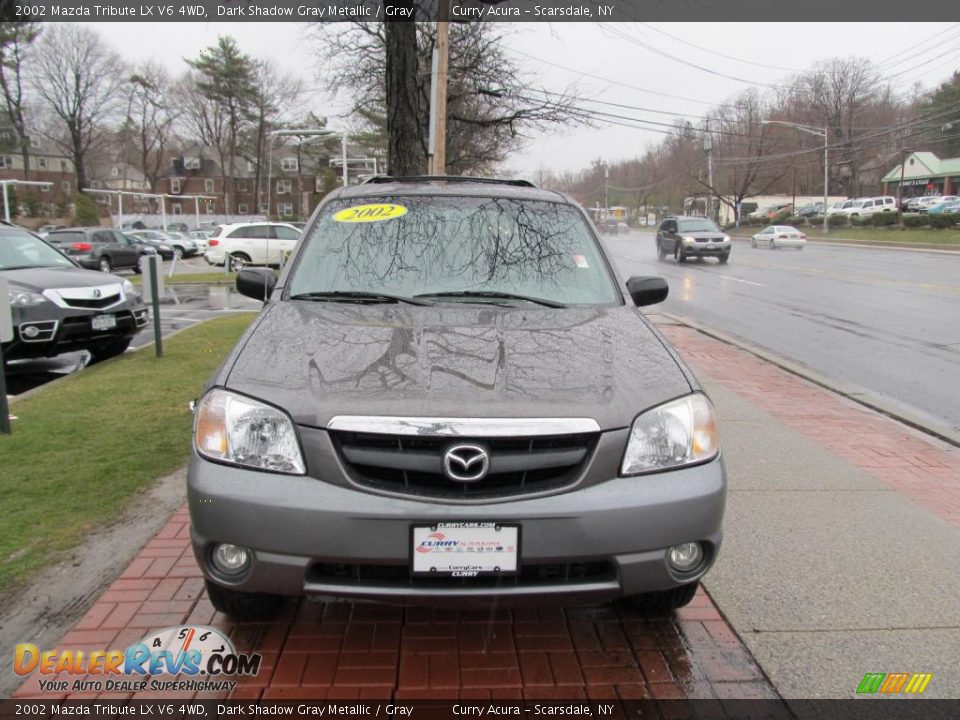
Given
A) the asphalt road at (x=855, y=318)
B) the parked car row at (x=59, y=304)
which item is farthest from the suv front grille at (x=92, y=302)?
the asphalt road at (x=855, y=318)

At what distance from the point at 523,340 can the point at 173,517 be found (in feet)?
7.55

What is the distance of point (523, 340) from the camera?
2734 millimetres

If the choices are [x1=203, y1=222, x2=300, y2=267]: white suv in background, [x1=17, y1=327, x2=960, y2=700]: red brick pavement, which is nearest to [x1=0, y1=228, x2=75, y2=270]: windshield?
[x1=17, y1=327, x2=960, y2=700]: red brick pavement

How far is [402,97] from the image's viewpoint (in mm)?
9992

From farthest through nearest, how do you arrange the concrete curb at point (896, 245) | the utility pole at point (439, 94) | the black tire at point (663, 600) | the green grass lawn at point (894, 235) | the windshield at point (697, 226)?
the green grass lawn at point (894, 235) → the concrete curb at point (896, 245) → the windshield at point (697, 226) → the utility pole at point (439, 94) → the black tire at point (663, 600)

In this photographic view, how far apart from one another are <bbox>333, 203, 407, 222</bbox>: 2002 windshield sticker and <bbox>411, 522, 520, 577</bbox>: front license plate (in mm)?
2036

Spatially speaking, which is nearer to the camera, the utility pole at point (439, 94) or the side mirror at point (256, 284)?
the side mirror at point (256, 284)

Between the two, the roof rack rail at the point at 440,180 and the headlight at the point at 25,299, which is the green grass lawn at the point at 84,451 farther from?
the roof rack rail at the point at 440,180

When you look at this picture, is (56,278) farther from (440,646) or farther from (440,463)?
(440,463)

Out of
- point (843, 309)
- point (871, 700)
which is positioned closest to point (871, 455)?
point (871, 700)

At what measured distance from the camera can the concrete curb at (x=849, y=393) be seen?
567 centimetres

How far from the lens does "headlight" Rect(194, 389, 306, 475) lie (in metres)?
2.26

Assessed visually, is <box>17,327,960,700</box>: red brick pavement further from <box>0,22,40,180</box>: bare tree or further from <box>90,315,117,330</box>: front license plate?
<box>0,22,40,180</box>: bare tree

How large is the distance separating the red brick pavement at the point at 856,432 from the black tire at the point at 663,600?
7.20 ft
